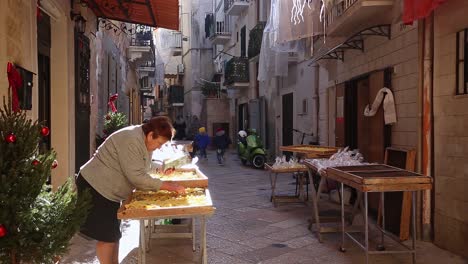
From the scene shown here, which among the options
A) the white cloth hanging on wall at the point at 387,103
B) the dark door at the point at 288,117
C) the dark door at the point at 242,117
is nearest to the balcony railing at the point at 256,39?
the dark door at the point at 288,117

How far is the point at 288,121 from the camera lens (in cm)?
1616

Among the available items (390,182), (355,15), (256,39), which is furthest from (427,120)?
(256,39)

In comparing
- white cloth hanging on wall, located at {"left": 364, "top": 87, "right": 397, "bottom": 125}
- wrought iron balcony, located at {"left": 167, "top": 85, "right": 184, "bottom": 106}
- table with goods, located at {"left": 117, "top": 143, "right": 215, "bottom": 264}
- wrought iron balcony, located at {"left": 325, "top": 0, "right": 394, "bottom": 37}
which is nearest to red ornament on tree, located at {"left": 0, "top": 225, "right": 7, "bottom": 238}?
table with goods, located at {"left": 117, "top": 143, "right": 215, "bottom": 264}

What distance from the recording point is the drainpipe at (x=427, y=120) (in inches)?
220

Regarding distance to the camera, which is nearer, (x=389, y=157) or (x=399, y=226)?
(x=399, y=226)

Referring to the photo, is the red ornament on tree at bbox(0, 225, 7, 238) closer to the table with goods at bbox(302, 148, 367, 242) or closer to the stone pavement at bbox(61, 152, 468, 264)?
the stone pavement at bbox(61, 152, 468, 264)

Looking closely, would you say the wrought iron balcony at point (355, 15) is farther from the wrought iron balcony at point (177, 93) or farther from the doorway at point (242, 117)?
the wrought iron balcony at point (177, 93)

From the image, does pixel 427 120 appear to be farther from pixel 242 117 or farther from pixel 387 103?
pixel 242 117

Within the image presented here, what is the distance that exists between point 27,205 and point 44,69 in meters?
4.39

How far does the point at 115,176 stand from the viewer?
12.5ft

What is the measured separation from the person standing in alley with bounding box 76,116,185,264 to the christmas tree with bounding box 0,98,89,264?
940 millimetres

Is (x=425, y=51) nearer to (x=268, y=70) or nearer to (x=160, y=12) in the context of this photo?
(x=160, y=12)

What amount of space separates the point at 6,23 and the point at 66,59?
295 centimetres

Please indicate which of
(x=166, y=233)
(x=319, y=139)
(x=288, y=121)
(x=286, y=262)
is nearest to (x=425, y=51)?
(x=286, y=262)
